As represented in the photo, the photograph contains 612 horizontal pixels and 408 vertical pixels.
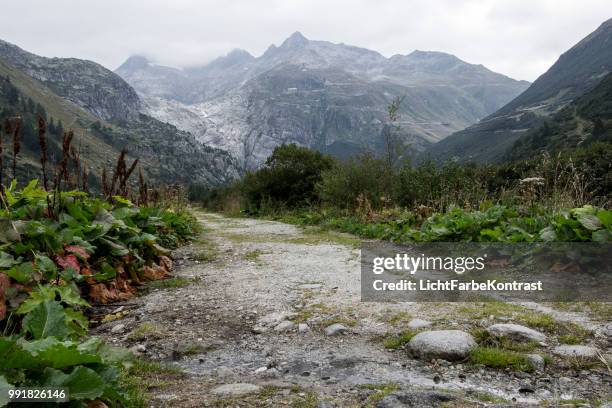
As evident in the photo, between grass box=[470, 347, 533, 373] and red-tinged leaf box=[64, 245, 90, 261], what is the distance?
145 inches

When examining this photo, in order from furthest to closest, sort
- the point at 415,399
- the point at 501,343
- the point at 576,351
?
1. the point at 501,343
2. the point at 576,351
3. the point at 415,399

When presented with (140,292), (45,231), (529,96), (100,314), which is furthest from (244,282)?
(529,96)

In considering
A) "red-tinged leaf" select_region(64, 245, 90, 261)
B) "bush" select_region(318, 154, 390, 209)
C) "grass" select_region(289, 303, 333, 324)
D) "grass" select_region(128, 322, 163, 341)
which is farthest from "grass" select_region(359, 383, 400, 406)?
"bush" select_region(318, 154, 390, 209)

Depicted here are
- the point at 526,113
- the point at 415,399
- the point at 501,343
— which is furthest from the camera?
the point at 526,113

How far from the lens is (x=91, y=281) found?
4.54m

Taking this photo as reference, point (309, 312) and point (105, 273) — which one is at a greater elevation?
point (105, 273)

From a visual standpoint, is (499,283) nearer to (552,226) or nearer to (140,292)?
(552,226)

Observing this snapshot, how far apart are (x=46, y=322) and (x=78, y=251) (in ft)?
7.01

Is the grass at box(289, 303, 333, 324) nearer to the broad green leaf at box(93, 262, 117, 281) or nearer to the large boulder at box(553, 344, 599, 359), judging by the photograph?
the large boulder at box(553, 344, 599, 359)

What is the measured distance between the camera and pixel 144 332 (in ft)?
11.8

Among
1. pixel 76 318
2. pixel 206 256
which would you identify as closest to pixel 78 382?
pixel 76 318

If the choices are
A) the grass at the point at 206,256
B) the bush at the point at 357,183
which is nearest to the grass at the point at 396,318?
the grass at the point at 206,256

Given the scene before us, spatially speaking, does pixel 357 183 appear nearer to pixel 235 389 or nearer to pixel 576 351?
pixel 576 351

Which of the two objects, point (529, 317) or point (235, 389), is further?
point (529, 317)
